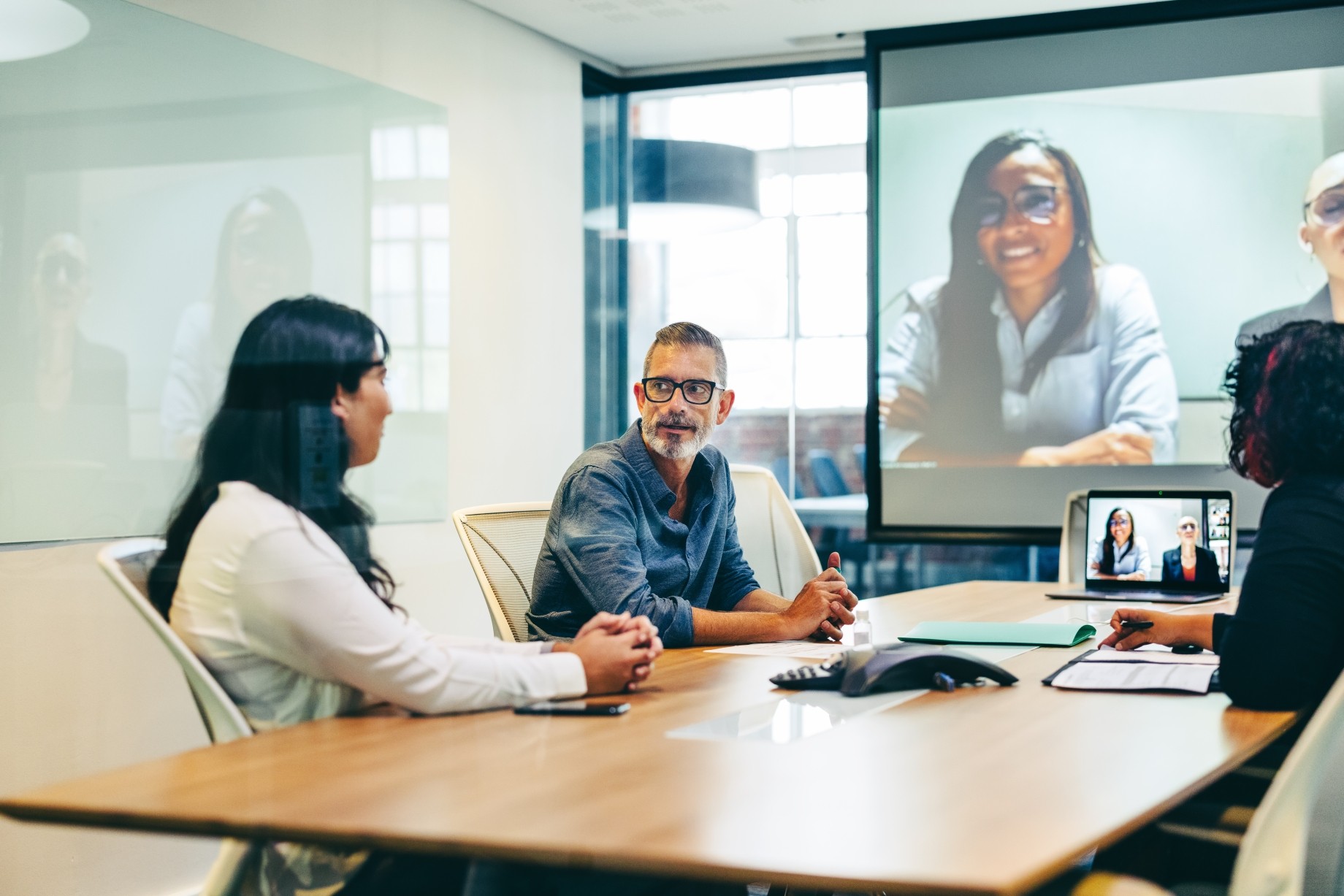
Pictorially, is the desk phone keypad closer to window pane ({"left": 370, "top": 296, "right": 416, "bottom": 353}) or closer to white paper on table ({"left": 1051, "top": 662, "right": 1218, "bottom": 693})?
white paper on table ({"left": 1051, "top": 662, "right": 1218, "bottom": 693})

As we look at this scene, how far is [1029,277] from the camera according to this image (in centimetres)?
529

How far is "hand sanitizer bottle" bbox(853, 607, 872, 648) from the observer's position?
2.65 meters

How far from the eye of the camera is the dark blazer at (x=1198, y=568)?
3619mm

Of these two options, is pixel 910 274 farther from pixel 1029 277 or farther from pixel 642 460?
pixel 642 460

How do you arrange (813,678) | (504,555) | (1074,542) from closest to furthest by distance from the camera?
(813,678) → (504,555) → (1074,542)

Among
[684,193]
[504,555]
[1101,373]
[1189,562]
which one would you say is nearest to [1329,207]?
[1101,373]

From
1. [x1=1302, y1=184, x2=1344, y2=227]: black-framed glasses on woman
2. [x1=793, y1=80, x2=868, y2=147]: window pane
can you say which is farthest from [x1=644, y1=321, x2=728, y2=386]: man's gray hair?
[x1=1302, y1=184, x2=1344, y2=227]: black-framed glasses on woman

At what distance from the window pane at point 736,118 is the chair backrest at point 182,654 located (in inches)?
174

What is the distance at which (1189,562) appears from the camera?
3639 millimetres

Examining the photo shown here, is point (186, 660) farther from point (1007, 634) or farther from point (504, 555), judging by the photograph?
point (1007, 634)

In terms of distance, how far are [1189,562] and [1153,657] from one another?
1.47 metres

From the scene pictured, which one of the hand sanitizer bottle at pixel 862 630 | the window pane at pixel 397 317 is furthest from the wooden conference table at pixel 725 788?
the window pane at pixel 397 317

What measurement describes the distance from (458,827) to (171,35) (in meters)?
2.93

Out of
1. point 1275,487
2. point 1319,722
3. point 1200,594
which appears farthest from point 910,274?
point 1319,722
